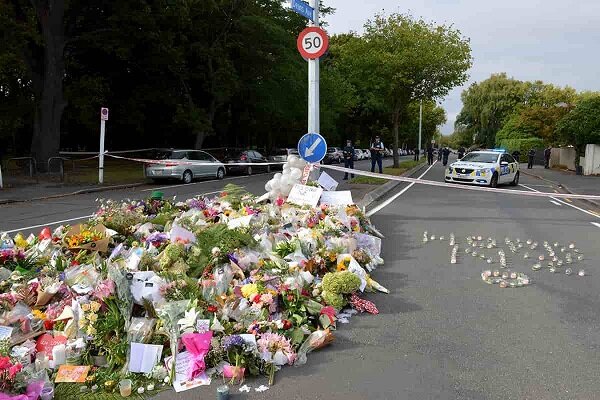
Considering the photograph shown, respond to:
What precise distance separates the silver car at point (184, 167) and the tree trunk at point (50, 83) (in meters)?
4.24

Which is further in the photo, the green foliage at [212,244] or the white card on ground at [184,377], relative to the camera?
the green foliage at [212,244]

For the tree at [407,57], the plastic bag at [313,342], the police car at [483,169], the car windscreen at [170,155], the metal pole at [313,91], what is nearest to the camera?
the plastic bag at [313,342]

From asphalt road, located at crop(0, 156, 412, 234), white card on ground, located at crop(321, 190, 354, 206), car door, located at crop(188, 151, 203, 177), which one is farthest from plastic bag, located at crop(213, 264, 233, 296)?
car door, located at crop(188, 151, 203, 177)

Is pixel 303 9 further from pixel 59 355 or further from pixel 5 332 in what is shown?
pixel 59 355

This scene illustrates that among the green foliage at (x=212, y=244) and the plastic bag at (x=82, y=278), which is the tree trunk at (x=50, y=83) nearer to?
the green foliage at (x=212, y=244)

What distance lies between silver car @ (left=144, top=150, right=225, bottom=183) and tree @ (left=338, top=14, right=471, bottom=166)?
1041 centimetres

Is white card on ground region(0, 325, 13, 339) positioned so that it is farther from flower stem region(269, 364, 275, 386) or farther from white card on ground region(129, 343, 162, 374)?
flower stem region(269, 364, 275, 386)

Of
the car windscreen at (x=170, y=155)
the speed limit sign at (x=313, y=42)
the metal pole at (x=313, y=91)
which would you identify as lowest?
the car windscreen at (x=170, y=155)

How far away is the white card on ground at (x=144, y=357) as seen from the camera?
13.6 feet

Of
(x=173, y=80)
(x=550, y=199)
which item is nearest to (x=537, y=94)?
(x=173, y=80)

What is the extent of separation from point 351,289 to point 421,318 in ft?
2.48

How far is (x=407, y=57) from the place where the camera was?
28938 millimetres

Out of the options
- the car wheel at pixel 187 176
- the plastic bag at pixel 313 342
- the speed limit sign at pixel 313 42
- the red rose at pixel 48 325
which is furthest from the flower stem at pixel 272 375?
the car wheel at pixel 187 176

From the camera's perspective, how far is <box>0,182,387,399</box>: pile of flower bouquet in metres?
4.11
